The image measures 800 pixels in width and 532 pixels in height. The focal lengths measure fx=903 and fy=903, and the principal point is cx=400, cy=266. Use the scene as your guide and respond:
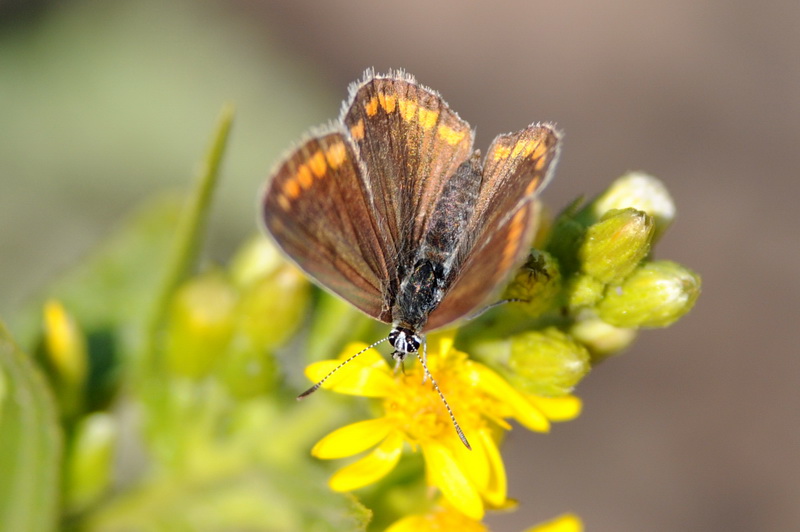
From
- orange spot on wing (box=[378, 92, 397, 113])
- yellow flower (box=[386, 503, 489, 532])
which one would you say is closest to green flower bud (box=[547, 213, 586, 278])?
orange spot on wing (box=[378, 92, 397, 113])

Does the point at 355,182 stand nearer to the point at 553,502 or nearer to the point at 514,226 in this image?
the point at 514,226

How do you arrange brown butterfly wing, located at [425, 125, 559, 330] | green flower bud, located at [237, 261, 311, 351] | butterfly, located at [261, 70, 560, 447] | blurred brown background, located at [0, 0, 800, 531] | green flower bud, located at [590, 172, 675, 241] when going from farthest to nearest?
blurred brown background, located at [0, 0, 800, 531] < green flower bud, located at [237, 261, 311, 351] < green flower bud, located at [590, 172, 675, 241] < butterfly, located at [261, 70, 560, 447] < brown butterfly wing, located at [425, 125, 559, 330]

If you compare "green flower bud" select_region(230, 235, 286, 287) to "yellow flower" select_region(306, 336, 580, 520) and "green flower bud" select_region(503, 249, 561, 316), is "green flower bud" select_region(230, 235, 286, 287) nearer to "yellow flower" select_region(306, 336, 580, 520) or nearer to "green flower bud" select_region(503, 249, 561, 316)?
"yellow flower" select_region(306, 336, 580, 520)

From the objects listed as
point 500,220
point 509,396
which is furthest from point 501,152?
point 509,396

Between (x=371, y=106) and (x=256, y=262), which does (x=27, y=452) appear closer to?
(x=256, y=262)

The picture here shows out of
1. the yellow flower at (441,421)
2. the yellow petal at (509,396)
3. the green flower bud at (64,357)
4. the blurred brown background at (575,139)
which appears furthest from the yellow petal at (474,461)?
the blurred brown background at (575,139)

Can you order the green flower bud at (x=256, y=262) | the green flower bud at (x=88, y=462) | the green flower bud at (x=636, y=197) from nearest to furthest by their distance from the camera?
the green flower bud at (x=636, y=197) → the green flower bud at (x=88, y=462) → the green flower bud at (x=256, y=262)

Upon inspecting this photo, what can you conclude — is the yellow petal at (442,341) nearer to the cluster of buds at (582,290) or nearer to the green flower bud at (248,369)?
the cluster of buds at (582,290)

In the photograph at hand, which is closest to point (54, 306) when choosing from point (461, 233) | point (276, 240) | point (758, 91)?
point (276, 240)
